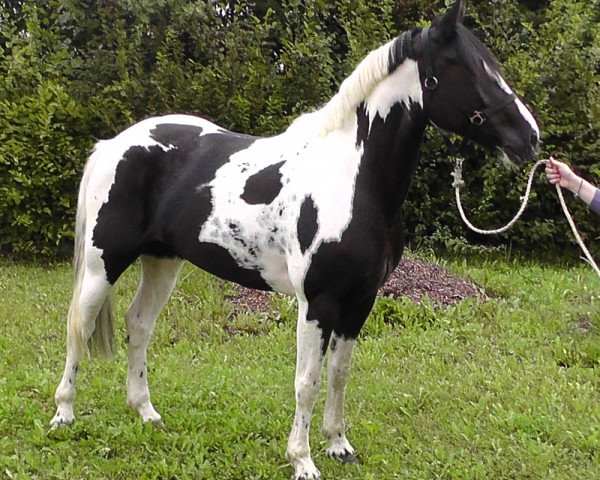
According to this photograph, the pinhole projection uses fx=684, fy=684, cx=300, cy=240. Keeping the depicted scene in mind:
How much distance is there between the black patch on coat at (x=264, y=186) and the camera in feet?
9.91

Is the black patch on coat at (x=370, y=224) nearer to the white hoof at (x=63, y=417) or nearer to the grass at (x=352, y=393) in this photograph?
the grass at (x=352, y=393)

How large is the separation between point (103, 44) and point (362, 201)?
559cm

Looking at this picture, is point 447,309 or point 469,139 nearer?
point 469,139

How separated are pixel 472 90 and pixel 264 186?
98 cm

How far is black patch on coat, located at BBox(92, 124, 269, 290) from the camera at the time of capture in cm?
323

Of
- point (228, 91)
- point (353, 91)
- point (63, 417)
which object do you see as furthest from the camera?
point (228, 91)

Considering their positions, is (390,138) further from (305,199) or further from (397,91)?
(305,199)

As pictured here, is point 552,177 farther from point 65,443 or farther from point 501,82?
point 65,443

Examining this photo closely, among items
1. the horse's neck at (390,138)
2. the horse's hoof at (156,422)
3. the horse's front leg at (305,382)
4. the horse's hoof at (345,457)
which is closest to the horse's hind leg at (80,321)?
the horse's hoof at (156,422)

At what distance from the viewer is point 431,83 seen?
8.74 feet

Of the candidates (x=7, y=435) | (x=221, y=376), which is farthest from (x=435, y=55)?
(x=7, y=435)

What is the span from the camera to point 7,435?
349cm

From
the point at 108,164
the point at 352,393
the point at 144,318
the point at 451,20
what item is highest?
the point at 451,20

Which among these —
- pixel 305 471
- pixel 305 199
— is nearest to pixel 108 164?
pixel 305 199
